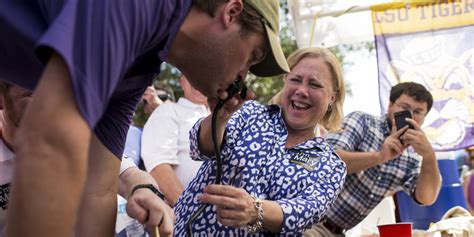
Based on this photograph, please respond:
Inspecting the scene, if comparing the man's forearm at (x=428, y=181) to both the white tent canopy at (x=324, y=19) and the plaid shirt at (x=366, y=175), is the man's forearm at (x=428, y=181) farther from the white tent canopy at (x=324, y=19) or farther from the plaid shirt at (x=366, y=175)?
the white tent canopy at (x=324, y=19)

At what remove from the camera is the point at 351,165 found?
3.67 metres

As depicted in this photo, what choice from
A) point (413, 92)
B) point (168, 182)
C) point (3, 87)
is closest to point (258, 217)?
point (3, 87)

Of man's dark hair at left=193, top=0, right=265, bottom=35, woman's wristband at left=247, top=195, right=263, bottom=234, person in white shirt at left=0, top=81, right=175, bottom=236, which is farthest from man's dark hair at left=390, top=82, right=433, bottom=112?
man's dark hair at left=193, top=0, right=265, bottom=35

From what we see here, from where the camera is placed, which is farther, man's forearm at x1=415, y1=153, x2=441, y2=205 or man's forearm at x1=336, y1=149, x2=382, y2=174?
man's forearm at x1=415, y1=153, x2=441, y2=205

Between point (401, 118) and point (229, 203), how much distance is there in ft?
6.77

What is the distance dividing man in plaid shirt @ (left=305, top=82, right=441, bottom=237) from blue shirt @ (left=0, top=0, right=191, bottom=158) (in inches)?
91.5

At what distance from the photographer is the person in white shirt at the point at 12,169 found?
1.80m

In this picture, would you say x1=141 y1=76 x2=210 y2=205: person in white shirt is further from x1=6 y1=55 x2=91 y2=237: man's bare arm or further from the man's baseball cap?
x1=6 y1=55 x2=91 y2=237: man's bare arm

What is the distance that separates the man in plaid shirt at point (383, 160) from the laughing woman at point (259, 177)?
1.02 m

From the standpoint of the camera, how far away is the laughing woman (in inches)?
87.7

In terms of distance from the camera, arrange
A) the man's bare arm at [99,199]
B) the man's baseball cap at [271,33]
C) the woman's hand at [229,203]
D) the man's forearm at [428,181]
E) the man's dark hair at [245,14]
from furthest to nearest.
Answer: the man's forearm at [428,181], the woman's hand at [229,203], the man's bare arm at [99,199], the man's baseball cap at [271,33], the man's dark hair at [245,14]

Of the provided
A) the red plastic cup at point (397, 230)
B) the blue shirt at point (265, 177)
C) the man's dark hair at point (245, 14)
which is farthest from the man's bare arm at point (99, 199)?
the red plastic cup at point (397, 230)

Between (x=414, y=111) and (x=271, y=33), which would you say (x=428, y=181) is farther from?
(x=271, y=33)

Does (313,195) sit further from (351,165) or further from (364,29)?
(364,29)
